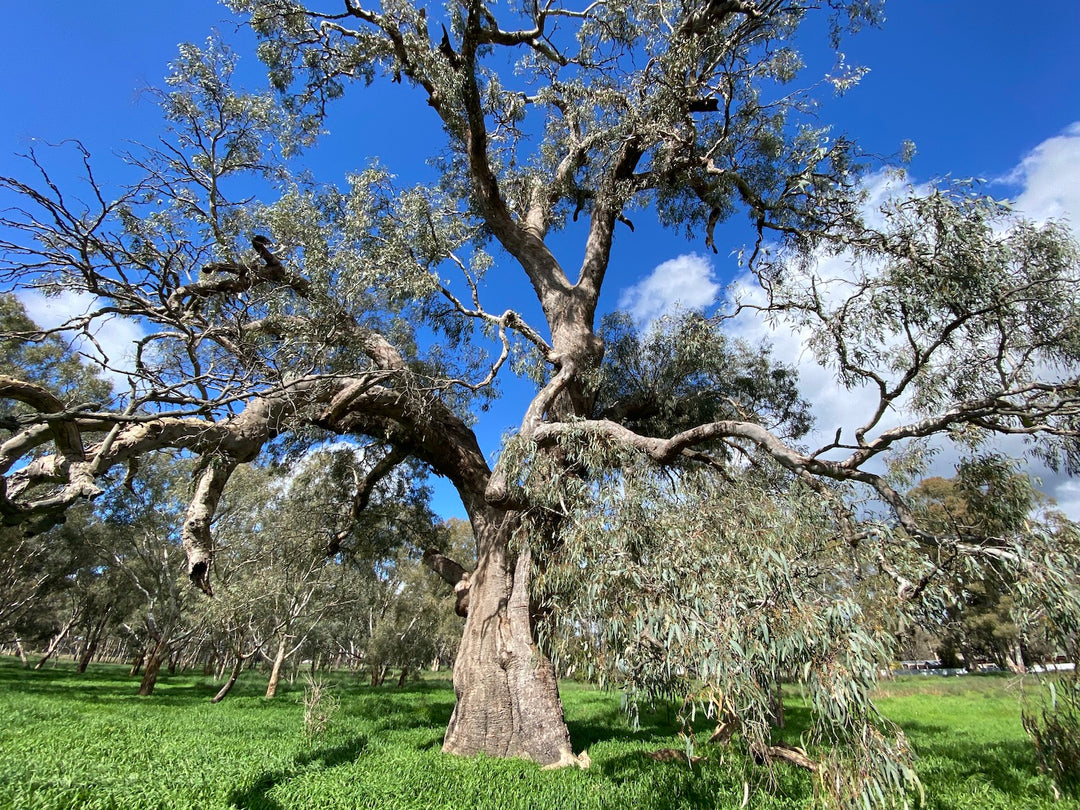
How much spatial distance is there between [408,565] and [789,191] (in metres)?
25.4

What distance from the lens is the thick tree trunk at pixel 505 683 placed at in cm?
612

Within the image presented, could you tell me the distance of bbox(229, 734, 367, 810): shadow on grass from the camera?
13.8ft

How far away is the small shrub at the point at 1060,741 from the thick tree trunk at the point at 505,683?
4502mm

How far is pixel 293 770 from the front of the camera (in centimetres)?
541

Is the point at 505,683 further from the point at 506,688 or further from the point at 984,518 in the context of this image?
the point at 984,518

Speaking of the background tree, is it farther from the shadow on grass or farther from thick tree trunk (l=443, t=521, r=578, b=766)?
the shadow on grass

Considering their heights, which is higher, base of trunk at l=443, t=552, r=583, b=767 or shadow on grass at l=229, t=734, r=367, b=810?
base of trunk at l=443, t=552, r=583, b=767

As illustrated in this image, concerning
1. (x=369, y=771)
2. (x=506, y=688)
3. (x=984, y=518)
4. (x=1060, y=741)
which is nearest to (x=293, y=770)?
(x=369, y=771)

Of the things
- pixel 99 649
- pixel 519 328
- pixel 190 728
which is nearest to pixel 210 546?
pixel 519 328

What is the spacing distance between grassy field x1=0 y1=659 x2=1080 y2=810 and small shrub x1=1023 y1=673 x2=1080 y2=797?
0.86ft

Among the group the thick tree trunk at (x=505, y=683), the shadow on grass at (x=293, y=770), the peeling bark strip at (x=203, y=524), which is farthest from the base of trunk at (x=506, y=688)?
the peeling bark strip at (x=203, y=524)

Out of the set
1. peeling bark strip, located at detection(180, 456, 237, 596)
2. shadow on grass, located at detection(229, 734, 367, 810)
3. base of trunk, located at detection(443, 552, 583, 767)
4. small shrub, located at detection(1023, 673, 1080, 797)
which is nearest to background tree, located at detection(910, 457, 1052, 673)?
small shrub, located at detection(1023, 673, 1080, 797)

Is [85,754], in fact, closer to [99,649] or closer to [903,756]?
[903,756]

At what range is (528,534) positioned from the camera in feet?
19.9
